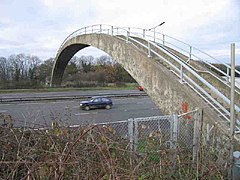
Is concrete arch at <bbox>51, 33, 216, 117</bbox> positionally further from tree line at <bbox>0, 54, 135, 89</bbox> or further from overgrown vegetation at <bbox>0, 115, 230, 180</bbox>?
tree line at <bbox>0, 54, 135, 89</bbox>

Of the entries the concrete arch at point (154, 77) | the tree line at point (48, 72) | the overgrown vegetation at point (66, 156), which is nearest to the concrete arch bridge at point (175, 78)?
the concrete arch at point (154, 77)

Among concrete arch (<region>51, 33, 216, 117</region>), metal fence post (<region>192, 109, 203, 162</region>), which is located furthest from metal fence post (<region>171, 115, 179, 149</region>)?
concrete arch (<region>51, 33, 216, 117</region>)

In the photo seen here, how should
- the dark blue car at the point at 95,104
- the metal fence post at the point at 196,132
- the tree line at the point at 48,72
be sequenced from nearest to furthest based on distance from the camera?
the metal fence post at the point at 196,132 → the dark blue car at the point at 95,104 → the tree line at the point at 48,72

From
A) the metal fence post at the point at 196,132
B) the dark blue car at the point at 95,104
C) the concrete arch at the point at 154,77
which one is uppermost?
the concrete arch at the point at 154,77

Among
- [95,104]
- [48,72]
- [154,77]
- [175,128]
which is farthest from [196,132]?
[48,72]

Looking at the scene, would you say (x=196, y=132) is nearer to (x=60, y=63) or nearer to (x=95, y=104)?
(x=95, y=104)

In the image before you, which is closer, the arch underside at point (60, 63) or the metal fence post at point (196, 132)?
the metal fence post at point (196, 132)

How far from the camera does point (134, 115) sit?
22484 mm

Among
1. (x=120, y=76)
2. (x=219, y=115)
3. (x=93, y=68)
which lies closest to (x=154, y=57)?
(x=219, y=115)

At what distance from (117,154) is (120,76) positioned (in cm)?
6379

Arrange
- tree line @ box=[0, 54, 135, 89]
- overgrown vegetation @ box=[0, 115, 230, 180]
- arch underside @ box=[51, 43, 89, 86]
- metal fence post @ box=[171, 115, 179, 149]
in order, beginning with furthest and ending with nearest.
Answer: tree line @ box=[0, 54, 135, 89] → arch underside @ box=[51, 43, 89, 86] → metal fence post @ box=[171, 115, 179, 149] → overgrown vegetation @ box=[0, 115, 230, 180]

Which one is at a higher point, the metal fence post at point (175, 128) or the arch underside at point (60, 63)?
the arch underside at point (60, 63)

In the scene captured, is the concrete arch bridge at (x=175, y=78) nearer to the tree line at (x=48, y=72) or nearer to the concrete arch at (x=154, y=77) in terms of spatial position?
the concrete arch at (x=154, y=77)

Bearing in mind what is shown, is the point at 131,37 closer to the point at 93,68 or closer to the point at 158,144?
the point at 158,144
